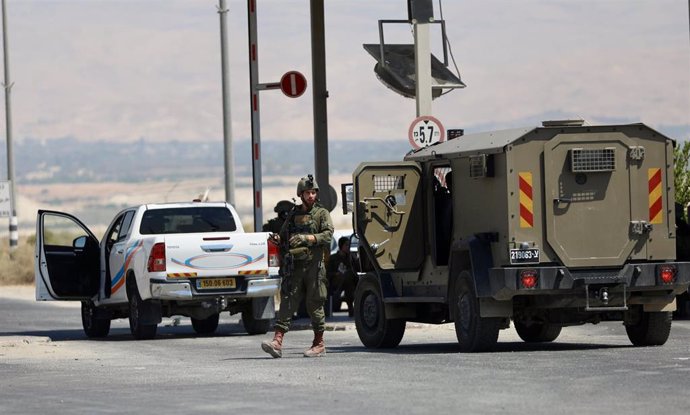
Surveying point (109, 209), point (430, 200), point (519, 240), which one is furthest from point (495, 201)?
point (109, 209)

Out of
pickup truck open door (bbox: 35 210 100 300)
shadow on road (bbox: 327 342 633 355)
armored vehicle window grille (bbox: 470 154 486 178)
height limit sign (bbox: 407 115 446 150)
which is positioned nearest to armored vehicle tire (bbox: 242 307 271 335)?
pickup truck open door (bbox: 35 210 100 300)

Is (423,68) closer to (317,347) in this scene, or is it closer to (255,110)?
(255,110)

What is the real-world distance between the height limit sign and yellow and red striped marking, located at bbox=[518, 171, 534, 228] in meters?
6.59

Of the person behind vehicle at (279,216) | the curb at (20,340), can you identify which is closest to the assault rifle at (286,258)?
the person behind vehicle at (279,216)

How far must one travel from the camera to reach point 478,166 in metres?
18.6

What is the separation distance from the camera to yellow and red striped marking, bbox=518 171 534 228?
18.1 metres

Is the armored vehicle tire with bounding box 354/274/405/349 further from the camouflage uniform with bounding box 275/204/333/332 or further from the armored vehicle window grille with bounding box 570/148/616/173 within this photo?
the armored vehicle window grille with bounding box 570/148/616/173

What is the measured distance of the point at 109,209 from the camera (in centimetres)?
15162

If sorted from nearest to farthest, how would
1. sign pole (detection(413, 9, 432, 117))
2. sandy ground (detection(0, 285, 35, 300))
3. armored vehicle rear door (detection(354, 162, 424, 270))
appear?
armored vehicle rear door (detection(354, 162, 424, 270)), sign pole (detection(413, 9, 432, 117)), sandy ground (detection(0, 285, 35, 300))

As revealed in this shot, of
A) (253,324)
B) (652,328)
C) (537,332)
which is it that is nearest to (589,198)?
(652,328)

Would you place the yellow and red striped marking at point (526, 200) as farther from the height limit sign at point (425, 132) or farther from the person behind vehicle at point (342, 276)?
the person behind vehicle at point (342, 276)

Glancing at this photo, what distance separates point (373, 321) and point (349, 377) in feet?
16.7

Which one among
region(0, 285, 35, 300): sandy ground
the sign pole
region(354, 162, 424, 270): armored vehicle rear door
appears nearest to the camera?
region(354, 162, 424, 270): armored vehicle rear door

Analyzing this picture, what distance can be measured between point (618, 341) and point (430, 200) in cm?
308
